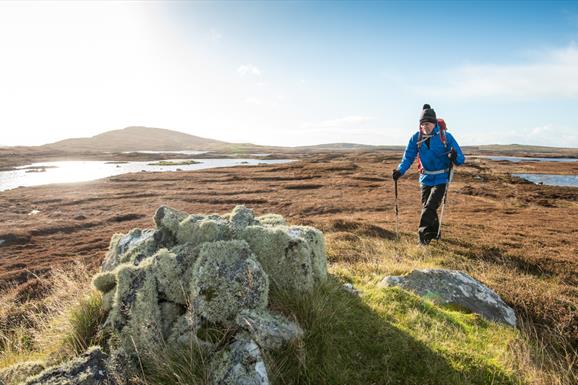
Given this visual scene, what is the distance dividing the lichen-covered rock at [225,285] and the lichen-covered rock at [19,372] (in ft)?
6.99

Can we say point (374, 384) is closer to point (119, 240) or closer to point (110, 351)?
point (110, 351)

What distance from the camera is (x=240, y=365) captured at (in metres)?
4.12

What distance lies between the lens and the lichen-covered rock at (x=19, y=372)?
4293 mm

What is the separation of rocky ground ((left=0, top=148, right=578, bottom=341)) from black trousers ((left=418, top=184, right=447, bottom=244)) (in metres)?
0.95

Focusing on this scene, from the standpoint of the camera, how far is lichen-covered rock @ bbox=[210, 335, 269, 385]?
404 cm

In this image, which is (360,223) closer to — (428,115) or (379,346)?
(428,115)

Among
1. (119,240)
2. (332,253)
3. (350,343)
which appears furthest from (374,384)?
(332,253)

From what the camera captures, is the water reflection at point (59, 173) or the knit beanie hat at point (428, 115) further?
the water reflection at point (59, 173)

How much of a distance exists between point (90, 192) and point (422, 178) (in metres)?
40.0

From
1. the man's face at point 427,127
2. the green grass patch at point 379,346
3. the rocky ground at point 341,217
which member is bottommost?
the rocky ground at point 341,217

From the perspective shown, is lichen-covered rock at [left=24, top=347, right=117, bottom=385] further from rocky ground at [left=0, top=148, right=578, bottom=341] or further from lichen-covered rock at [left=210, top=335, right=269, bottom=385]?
rocky ground at [left=0, top=148, right=578, bottom=341]

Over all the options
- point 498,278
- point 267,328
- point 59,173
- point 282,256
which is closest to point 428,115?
point 498,278

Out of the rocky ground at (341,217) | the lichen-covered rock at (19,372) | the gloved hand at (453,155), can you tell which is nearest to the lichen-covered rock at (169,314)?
the lichen-covered rock at (19,372)

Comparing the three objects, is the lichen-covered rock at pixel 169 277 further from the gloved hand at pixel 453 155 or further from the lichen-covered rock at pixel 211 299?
the gloved hand at pixel 453 155
